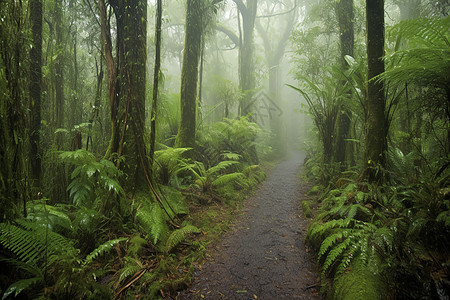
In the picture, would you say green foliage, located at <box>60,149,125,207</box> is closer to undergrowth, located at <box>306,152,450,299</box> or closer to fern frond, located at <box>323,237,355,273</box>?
fern frond, located at <box>323,237,355,273</box>

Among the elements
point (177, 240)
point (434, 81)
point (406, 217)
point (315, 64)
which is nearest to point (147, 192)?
point (177, 240)

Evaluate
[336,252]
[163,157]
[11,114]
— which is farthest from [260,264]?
[11,114]

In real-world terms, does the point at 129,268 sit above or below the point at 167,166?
below

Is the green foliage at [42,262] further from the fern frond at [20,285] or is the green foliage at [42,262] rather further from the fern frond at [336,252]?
the fern frond at [336,252]

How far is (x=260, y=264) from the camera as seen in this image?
2.41 m

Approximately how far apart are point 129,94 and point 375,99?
3.30 m

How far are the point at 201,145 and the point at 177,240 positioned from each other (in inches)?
146

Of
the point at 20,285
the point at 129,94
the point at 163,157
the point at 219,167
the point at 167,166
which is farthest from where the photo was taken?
the point at 219,167

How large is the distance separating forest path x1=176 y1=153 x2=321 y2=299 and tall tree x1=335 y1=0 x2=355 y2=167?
204 cm

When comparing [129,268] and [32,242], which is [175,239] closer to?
[129,268]

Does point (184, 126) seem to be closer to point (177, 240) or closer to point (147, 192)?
point (147, 192)

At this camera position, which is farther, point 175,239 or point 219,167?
point 219,167

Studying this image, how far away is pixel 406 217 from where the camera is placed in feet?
6.81

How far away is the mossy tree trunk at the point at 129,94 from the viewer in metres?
3.01
